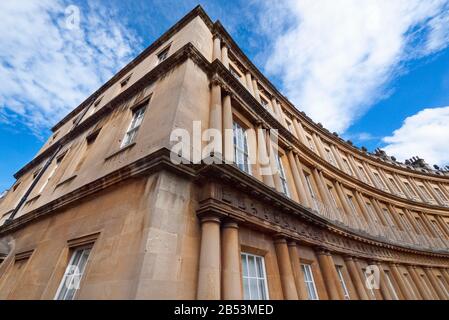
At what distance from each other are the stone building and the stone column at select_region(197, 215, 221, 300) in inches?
0.9

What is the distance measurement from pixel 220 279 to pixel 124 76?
14.3m

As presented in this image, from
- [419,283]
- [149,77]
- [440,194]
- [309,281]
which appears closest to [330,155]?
[419,283]

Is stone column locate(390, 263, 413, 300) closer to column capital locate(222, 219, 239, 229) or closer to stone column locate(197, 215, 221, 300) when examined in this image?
column capital locate(222, 219, 239, 229)

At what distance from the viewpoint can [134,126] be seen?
786cm

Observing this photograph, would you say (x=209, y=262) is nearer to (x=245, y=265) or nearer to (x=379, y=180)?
(x=245, y=265)

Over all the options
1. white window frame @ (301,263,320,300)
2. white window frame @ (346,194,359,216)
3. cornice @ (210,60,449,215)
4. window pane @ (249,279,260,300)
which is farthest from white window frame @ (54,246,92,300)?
white window frame @ (346,194,359,216)

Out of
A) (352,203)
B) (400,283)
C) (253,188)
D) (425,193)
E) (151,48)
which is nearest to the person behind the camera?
(253,188)

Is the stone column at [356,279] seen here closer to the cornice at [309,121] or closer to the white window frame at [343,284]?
the white window frame at [343,284]

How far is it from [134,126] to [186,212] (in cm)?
493

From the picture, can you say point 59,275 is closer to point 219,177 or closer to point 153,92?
point 219,177

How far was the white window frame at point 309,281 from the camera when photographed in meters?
7.01

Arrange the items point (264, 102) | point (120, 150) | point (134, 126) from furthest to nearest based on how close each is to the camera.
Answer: point (264, 102), point (134, 126), point (120, 150)
